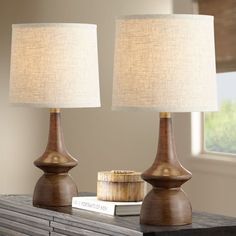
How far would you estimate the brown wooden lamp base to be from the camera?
99.7 inches

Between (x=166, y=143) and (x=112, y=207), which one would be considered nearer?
(x=166, y=143)

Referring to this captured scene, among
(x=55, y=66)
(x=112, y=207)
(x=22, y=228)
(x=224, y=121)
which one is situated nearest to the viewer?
(x=112, y=207)

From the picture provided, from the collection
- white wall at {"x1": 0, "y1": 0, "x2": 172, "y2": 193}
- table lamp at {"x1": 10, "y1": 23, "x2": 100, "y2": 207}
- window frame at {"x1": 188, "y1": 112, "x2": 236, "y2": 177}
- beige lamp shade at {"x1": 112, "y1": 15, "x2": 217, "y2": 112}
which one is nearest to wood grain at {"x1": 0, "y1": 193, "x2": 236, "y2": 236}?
table lamp at {"x1": 10, "y1": 23, "x2": 100, "y2": 207}

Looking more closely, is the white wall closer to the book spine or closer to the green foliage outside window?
the green foliage outside window

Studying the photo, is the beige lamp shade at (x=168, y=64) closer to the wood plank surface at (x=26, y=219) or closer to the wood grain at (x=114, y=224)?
the wood grain at (x=114, y=224)

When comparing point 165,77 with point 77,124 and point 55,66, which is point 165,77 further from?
point 77,124

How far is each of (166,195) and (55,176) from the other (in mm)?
584

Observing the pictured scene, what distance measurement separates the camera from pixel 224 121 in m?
4.30

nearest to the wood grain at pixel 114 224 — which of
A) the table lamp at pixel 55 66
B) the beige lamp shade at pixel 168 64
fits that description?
the table lamp at pixel 55 66

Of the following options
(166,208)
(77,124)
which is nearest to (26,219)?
(166,208)

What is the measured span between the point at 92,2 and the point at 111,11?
0.66ft

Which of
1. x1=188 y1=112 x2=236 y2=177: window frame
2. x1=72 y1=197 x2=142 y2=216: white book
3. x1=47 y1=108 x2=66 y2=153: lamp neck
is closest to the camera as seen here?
x1=72 y1=197 x2=142 y2=216: white book

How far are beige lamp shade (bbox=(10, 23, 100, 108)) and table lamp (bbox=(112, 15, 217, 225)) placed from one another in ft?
1.10

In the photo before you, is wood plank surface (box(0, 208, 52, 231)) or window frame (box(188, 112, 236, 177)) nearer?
wood plank surface (box(0, 208, 52, 231))
